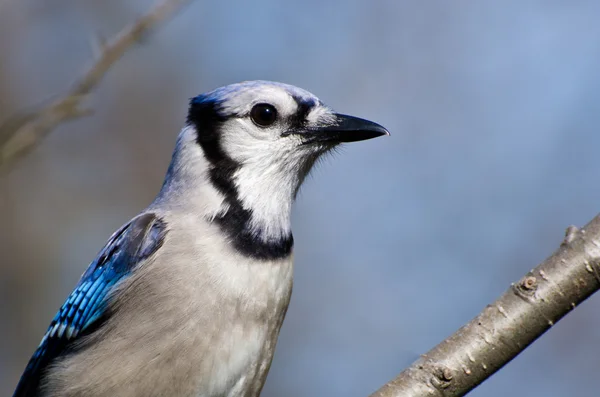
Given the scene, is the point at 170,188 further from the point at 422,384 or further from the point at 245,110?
the point at 422,384

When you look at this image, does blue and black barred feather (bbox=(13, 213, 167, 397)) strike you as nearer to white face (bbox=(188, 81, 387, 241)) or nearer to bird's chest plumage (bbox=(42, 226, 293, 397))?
bird's chest plumage (bbox=(42, 226, 293, 397))

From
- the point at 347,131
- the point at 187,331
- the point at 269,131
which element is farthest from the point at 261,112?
the point at 187,331

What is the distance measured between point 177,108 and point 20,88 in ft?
4.40

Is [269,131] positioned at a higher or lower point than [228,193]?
higher

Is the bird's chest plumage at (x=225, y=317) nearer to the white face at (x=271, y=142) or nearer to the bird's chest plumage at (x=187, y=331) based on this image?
the bird's chest plumage at (x=187, y=331)

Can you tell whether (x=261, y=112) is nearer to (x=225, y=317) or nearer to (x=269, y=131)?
(x=269, y=131)

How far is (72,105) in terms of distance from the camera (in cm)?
326

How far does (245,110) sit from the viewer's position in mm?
3857

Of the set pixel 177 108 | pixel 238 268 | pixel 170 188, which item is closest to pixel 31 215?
pixel 177 108

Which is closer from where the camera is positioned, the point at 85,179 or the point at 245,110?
the point at 245,110

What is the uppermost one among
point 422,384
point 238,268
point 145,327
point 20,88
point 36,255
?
point 20,88

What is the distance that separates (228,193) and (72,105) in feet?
2.52

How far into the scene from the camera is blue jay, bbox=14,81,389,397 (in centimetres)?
340

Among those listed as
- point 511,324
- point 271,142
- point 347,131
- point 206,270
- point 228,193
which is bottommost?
point 511,324
